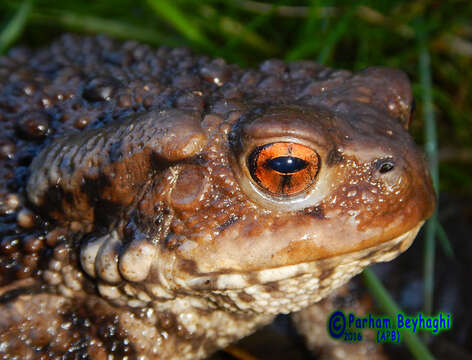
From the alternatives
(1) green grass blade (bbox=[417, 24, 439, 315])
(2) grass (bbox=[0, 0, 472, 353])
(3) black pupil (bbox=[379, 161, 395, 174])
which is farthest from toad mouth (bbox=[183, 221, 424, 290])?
(2) grass (bbox=[0, 0, 472, 353])

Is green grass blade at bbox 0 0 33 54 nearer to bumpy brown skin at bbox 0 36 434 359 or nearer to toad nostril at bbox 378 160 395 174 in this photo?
bumpy brown skin at bbox 0 36 434 359

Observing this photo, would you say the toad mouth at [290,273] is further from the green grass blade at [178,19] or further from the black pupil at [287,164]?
the green grass blade at [178,19]

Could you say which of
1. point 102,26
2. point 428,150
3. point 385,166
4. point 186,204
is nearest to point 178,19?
point 102,26

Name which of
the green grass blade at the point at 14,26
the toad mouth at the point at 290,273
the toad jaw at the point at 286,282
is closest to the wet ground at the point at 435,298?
the toad jaw at the point at 286,282

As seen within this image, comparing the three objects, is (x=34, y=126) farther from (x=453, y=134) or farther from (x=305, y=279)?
(x=453, y=134)

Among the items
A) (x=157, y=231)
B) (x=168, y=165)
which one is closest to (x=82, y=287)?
(x=157, y=231)

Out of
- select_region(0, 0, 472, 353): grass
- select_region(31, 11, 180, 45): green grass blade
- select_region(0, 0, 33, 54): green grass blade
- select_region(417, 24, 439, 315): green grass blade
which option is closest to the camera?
select_region(417, 24, 439, 315): green grass blade
